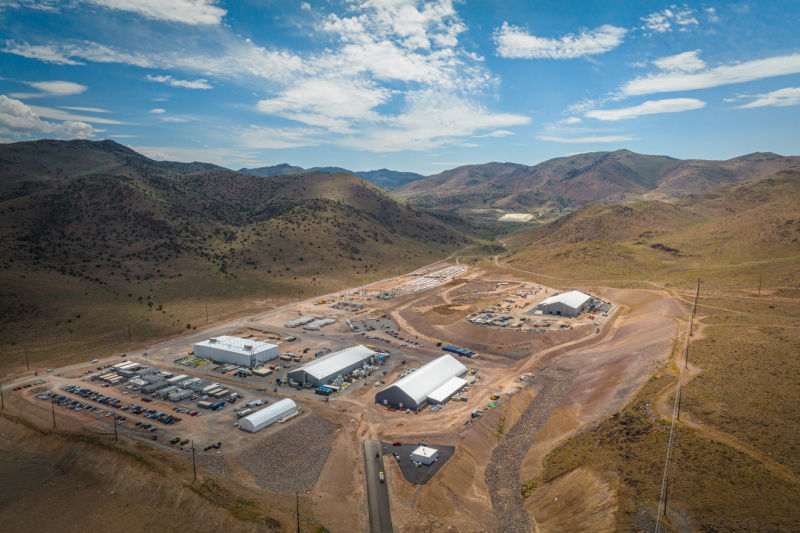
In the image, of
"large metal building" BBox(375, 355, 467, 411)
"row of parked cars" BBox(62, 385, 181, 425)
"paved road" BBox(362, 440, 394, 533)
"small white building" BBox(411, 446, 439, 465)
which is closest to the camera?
"paved road" BBox(362, 440, 394, 533)

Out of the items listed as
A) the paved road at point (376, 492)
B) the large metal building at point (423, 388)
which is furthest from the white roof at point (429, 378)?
the paved road at point (376, 492)

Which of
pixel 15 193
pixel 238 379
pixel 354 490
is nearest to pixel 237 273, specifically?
pixel 238 379

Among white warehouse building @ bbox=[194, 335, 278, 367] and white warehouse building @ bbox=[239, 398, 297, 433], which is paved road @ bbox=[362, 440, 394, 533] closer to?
white warehouse building @ bbox=[239, 398, 297, 433]

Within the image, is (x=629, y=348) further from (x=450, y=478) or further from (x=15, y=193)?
(x=15, y=193)

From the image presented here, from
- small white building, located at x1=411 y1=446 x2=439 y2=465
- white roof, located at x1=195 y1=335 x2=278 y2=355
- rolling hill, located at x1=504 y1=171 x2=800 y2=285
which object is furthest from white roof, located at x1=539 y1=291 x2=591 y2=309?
small white building, located at x1=411 y1=446 x2=439 y2=465

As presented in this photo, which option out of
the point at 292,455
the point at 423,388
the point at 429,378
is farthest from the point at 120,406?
the point at 429,378

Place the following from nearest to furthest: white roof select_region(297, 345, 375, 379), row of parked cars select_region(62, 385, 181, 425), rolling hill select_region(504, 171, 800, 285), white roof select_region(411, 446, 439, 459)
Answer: white roof select_region(411, 446, 439, 459)
row of parked cars select_region(62, 385, 181, 425)
white roof select_region(297, 345, 375, 379)
rolling hill select_region(504, 171, 800, 285)

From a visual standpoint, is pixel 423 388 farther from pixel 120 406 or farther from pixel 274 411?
pixel 120 406
